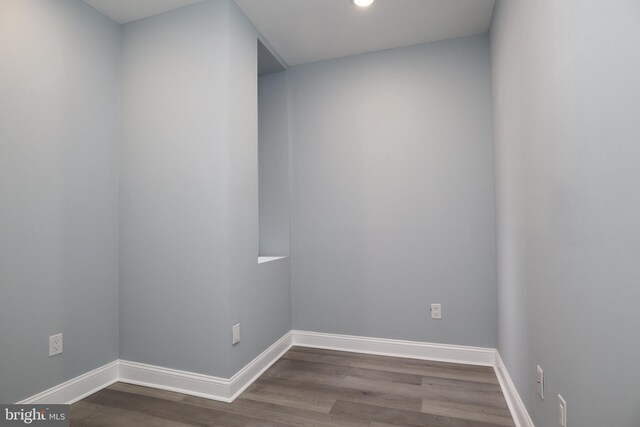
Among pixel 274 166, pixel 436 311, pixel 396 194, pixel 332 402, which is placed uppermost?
pixel 274 166

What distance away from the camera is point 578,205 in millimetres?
1021

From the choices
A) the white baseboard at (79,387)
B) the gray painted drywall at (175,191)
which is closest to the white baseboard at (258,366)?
the gray painted drywall at (175,191)

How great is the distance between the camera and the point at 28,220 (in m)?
1.75

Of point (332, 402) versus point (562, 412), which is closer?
point (562, 412)

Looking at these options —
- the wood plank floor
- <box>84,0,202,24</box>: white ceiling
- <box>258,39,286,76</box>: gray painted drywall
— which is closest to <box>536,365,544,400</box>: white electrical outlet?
the wood plank floor

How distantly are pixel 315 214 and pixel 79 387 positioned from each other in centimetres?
197

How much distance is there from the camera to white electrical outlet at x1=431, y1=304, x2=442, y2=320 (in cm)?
252

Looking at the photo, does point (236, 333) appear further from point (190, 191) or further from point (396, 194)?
point (396, 194)

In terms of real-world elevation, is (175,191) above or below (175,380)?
above

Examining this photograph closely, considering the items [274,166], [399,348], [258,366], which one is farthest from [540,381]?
[274,166]

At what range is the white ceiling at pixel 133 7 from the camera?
81.9 inches

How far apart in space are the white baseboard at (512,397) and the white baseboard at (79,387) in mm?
2456

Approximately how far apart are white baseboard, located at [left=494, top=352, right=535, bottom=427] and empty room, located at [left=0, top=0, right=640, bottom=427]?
2cm

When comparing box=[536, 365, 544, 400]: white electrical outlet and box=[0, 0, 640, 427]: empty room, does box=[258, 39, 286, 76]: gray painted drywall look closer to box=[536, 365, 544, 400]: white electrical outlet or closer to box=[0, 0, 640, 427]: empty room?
box=[0, 0, 640, 427]: empty room
